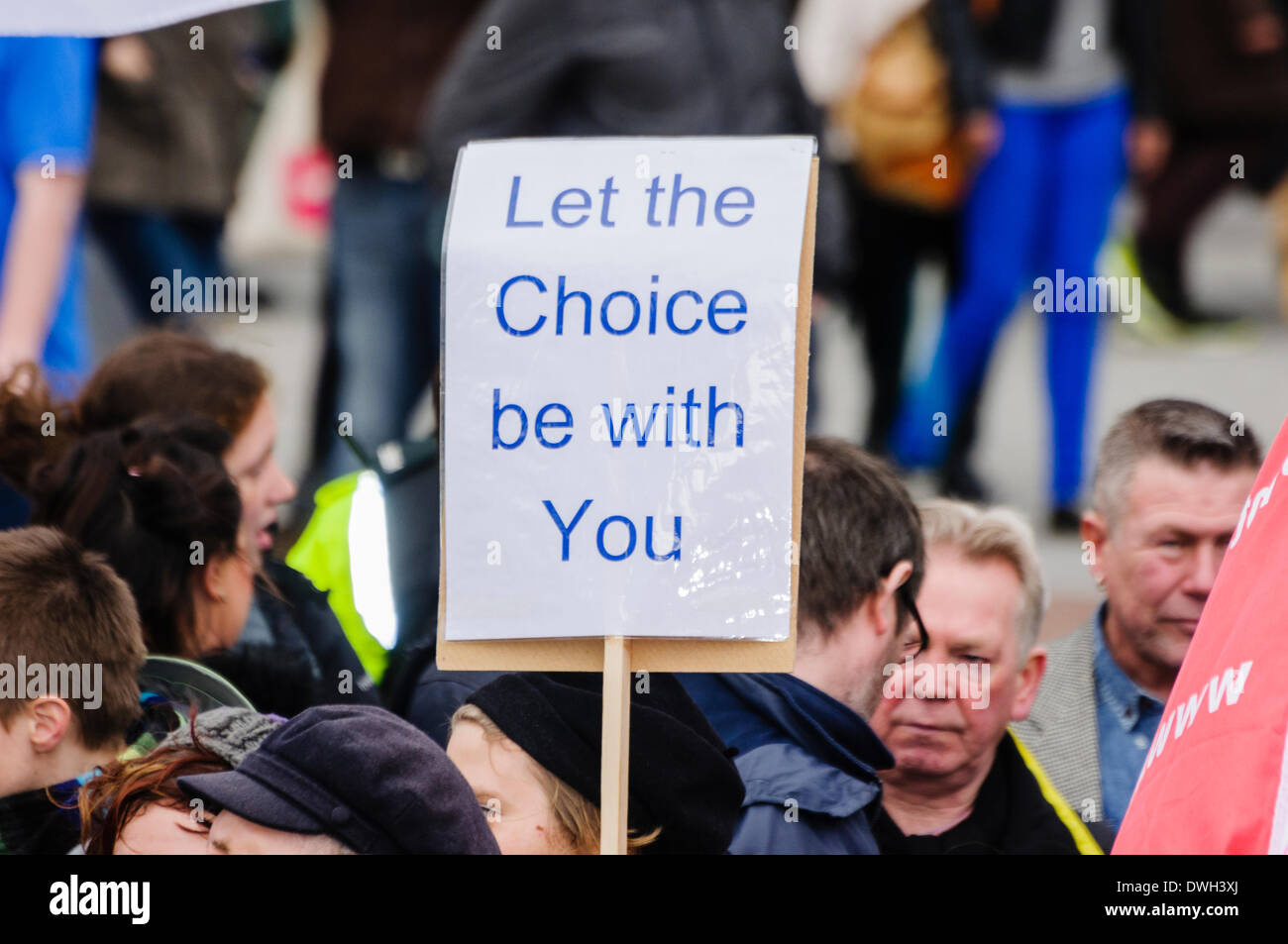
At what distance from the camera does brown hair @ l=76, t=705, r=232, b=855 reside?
2418mm

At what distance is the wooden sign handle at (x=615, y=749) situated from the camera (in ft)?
7.61

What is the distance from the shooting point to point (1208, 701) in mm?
2160

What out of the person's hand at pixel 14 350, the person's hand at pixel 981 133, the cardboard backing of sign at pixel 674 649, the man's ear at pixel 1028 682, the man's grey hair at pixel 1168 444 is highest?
the person's hand at pixel 981 133

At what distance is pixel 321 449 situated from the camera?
5.46m

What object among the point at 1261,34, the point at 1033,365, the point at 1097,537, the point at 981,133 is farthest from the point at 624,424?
the point at 1033,365

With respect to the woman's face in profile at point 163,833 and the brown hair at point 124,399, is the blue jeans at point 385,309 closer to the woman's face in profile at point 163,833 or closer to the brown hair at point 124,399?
the brown hair at point 124,399

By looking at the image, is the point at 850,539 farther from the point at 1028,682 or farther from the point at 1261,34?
the point at 1261,34

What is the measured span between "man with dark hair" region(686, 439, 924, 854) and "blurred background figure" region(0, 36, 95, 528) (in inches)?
76.0

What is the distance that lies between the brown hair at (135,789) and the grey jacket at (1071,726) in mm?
1123

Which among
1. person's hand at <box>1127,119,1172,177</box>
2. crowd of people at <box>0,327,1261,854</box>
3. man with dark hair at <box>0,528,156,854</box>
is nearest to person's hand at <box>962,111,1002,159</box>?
person's hand at <box>1127,119,1172,177</box>

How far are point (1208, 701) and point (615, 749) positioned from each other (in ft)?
2.09

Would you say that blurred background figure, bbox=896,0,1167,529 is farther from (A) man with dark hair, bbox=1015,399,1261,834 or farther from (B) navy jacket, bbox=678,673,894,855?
(B) navy jacket, bbox=678,673,894,855

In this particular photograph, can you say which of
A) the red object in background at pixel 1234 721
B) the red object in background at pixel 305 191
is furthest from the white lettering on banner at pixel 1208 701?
the red object in background at pixel 305 191

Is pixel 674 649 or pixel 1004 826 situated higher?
pixel 674 649
